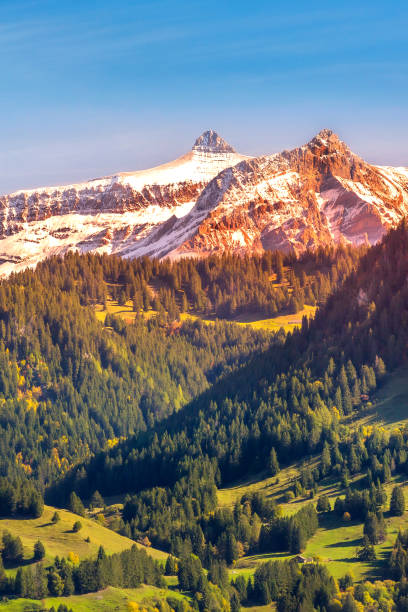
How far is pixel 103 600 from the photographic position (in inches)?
7283

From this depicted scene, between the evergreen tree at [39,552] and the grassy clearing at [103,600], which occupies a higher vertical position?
the evergreen tree at [39,552]

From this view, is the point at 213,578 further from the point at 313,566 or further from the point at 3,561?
the point at 3,561

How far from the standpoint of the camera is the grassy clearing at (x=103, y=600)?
177 meters

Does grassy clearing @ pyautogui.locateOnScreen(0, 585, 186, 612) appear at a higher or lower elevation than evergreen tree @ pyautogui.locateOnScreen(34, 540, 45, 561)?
lower

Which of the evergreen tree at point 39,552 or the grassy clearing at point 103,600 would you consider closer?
the grassy clearing at point 103,600

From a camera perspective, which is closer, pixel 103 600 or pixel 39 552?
pixel 103 600

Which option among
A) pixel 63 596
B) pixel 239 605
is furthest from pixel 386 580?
pixel 63 596

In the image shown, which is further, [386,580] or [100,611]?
[386,580]

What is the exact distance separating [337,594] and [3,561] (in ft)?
169

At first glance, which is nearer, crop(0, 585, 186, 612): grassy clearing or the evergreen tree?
crop(0, 585, 186, 612): grassy clearing

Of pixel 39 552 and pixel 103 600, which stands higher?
pixel 39 552

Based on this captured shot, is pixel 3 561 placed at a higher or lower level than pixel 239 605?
higher

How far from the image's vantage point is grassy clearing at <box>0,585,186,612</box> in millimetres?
177375

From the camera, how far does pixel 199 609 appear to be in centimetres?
18675
